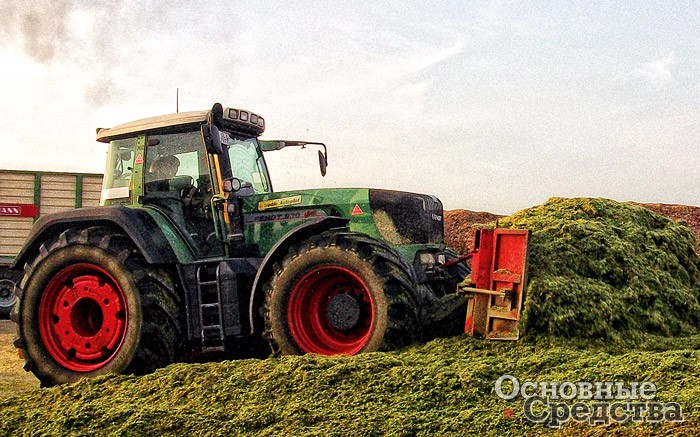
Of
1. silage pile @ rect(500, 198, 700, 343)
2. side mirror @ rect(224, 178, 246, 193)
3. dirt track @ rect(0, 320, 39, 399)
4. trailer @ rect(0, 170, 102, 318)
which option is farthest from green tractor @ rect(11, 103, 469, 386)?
trailer @ rect(0, 170, 102, 318)

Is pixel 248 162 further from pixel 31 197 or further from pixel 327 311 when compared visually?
pixel 31 197

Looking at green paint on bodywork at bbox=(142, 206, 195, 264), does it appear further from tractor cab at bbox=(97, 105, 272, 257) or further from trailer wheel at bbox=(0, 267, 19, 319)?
trailer wheel at bbox=(0, 267, 19, 319)

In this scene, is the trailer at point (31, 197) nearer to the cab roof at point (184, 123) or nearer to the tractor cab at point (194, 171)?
the cab roof at point (184, 123)

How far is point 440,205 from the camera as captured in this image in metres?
8.80

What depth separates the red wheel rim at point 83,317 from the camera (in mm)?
7863

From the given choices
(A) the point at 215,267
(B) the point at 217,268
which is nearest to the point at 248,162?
(A) the point at 215,267

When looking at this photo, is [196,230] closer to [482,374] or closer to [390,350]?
[390,350]

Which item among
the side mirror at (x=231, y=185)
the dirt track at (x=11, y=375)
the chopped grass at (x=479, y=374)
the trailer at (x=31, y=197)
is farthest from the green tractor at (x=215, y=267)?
the trailer at (x=31, y=197)

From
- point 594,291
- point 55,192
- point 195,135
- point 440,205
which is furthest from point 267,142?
point 55,192

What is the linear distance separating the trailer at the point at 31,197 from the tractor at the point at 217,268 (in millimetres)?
8408

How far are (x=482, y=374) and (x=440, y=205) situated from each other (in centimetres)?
325

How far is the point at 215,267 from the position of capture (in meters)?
7.89

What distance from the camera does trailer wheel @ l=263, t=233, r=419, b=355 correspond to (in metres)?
7.01

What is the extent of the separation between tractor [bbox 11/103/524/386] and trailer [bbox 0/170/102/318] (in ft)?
27.6
